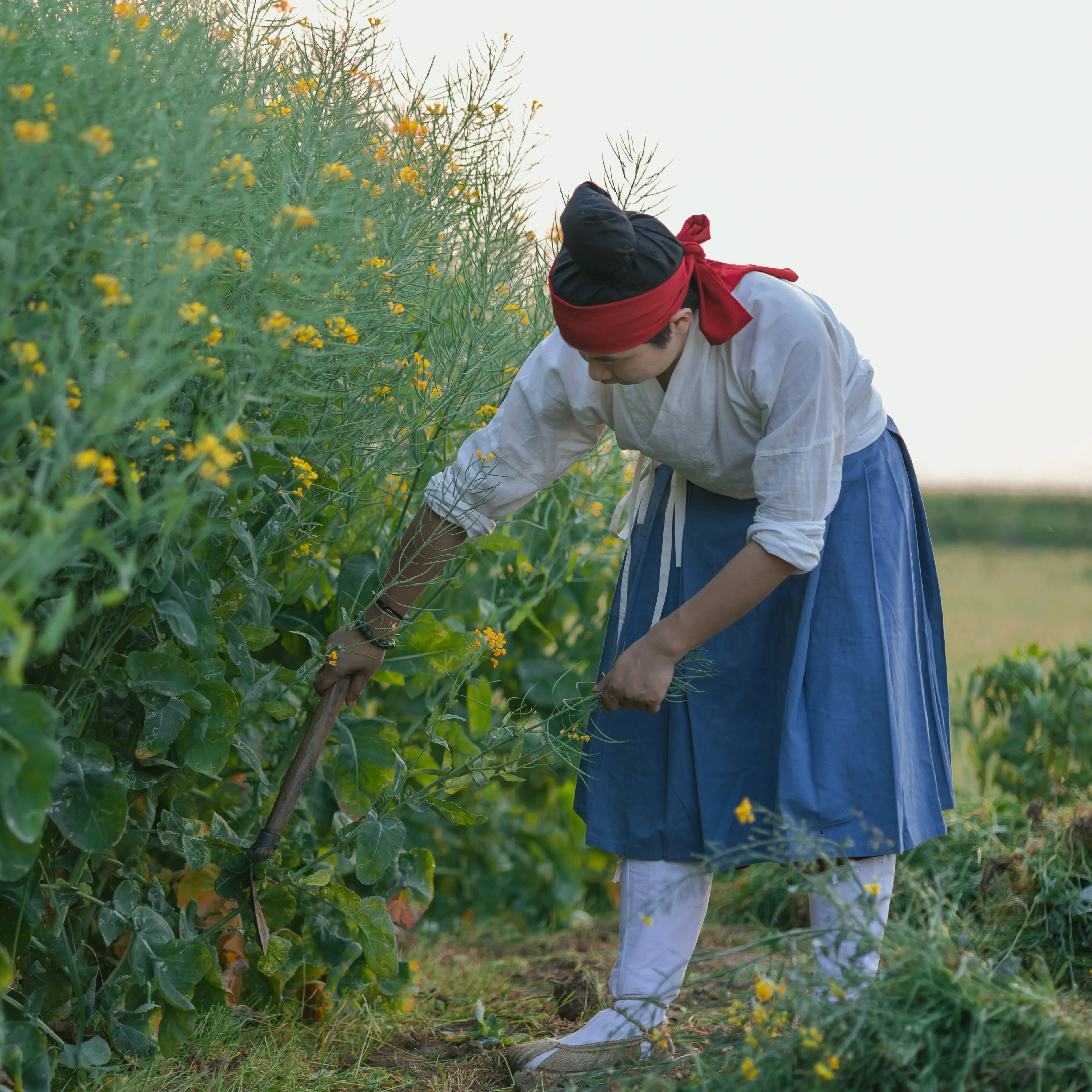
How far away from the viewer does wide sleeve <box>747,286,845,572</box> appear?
1611 millimetres

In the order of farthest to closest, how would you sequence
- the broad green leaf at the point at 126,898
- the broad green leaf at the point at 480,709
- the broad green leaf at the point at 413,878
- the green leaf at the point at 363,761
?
the broad green leaf at the point at 480,709
the broad green leaf at the point at 413,878
the green leaf at the point at 363,761
the broad green leaf at the point at 126,898

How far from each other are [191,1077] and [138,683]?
678 mm

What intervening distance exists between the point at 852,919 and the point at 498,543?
1.08m

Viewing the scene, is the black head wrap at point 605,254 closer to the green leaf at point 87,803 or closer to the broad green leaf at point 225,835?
the green leaf at point 87,803

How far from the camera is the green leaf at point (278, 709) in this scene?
6.08 ft

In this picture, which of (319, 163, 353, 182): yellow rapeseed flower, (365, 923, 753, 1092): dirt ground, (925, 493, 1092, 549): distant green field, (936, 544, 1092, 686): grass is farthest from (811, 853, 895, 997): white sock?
(925, 493, 1092, 549): distant green field

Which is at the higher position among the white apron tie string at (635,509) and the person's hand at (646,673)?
the white apron tie string at (635,509)

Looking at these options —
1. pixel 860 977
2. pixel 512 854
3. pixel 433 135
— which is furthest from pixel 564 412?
pixel 512 854

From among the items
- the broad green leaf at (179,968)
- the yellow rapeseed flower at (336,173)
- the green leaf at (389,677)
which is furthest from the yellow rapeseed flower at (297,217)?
the broad green leaf at (179,968)

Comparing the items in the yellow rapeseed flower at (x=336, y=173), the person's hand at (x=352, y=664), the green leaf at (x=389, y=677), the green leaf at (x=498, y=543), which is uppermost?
the yellow rapeseed flower at (x=336, y=173)

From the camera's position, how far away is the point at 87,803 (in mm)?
1500

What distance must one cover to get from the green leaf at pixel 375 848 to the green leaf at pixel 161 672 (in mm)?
425

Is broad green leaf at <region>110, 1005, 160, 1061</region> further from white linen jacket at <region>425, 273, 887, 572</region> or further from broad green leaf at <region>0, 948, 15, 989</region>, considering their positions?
white linen jacket at <region>425, 273, 887, 572</region>

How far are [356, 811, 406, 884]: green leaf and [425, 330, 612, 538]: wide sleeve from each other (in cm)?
52
